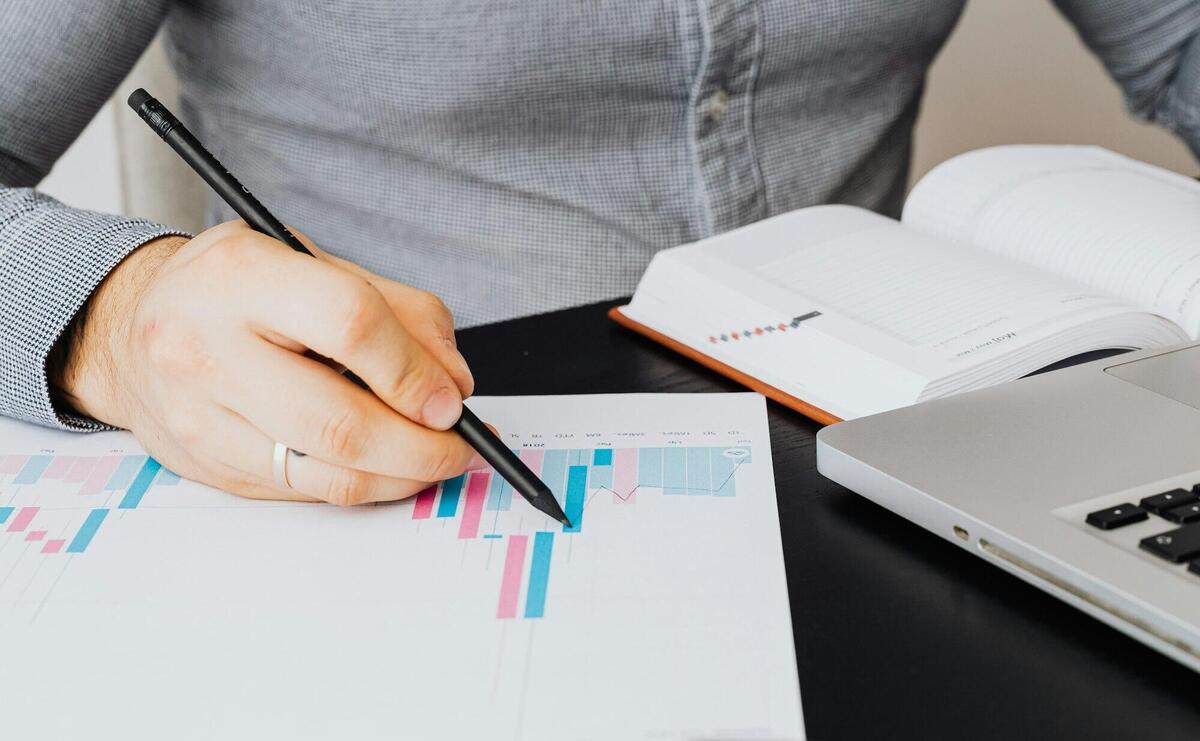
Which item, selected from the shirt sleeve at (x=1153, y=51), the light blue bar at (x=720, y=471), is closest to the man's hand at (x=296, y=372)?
the light blue bar at (x=720, y=471)

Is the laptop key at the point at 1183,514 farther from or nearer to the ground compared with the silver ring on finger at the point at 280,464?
nearer to the ground

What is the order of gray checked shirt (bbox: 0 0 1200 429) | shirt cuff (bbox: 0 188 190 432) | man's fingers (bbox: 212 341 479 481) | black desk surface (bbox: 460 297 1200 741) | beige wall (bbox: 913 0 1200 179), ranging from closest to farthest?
1. black desk surface (bbox: 460 297 1200 741)
2. man's fingers (bbox: 212 341 479 481)
3. shirt cuff (bbox: 0 188 190 432)
4. gray checked shirt (bbox: 0 0 1200 429)
5. beige wall (bbox: 913 0 1200 179)

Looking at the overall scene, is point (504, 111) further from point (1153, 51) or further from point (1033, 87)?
point (1033, 87)

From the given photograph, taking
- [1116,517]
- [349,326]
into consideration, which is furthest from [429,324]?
[1116,517]

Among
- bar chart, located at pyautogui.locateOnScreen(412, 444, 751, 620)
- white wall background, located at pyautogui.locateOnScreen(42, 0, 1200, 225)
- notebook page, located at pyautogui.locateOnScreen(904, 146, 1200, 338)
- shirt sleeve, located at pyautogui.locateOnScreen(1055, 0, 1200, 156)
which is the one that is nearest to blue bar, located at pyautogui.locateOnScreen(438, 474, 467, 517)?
bar chart, located at pyautogui.locateOnScreen(412, 444, 751, 620)

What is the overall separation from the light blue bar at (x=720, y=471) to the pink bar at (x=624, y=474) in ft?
0.11

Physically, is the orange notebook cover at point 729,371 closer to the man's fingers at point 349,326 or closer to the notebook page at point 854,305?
the notebook page at point 854,305

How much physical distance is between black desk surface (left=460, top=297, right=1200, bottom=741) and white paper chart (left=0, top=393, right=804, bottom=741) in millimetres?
13

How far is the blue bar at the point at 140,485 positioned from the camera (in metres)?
0.46

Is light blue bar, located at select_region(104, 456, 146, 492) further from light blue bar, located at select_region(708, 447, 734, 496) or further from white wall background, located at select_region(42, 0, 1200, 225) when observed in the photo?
white wall background, located at select_region(42, 0, 1200, 225)

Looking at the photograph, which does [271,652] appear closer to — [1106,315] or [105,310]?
[105,310]

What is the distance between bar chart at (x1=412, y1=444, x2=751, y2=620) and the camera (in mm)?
429

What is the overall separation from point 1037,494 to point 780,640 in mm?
114

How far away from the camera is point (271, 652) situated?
0.36m
